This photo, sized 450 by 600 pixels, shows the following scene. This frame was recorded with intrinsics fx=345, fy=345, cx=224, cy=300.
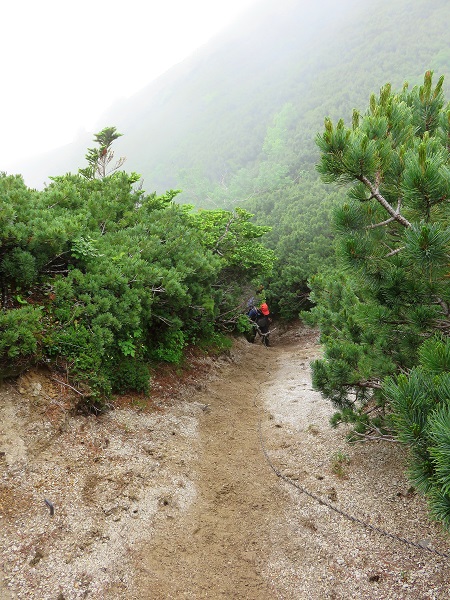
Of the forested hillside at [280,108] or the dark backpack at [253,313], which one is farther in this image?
the forested hillside at [280,108]

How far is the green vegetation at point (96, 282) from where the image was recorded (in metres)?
4.73

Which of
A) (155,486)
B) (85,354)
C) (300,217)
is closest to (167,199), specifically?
(85,354)

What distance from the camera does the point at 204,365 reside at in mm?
8719

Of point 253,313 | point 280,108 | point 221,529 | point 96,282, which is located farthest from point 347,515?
point 280,108

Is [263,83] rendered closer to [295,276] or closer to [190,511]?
[295,276]

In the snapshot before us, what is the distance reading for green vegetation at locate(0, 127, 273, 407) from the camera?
4727mm

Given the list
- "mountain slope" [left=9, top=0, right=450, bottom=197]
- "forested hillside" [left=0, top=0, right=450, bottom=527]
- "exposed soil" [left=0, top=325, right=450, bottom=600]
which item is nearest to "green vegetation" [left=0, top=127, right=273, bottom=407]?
"forested hillside" [left=0, top=0, right=450, bottom=527]

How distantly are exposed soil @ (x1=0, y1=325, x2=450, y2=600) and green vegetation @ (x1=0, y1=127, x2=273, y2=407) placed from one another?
0.54 meters

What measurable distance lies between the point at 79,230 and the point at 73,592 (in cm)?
461

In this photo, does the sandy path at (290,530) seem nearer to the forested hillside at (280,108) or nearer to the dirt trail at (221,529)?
the dirt trail at (221,529)

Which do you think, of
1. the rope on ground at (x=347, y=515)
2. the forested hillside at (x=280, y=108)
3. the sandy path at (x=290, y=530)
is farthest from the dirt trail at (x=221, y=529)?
the forested hillside at (x=280, y=108)

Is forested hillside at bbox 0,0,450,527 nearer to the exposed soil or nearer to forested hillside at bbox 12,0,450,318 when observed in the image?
the exposed soil

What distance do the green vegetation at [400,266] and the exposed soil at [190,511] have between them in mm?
999

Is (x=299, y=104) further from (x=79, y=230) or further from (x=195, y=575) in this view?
(x=195, y=575)
